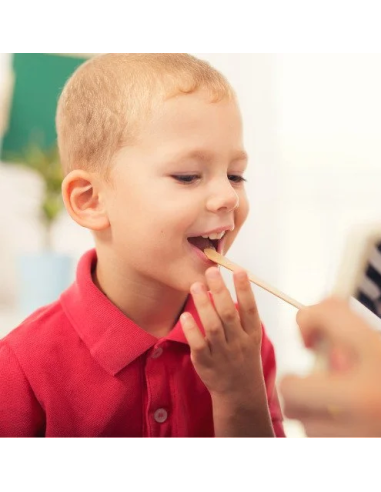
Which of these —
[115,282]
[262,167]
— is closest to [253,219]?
[262,167]

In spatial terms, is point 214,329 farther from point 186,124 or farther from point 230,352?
point 186,124

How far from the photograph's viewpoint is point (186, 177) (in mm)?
574

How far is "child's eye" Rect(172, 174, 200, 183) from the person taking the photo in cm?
57

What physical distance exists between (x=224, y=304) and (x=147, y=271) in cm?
12

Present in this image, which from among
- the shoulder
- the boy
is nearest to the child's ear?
the boy

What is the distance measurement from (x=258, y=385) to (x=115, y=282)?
0.62ft

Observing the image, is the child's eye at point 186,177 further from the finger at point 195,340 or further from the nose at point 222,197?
the finger at point 195,340

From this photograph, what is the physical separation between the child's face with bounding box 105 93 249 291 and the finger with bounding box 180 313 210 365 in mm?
53

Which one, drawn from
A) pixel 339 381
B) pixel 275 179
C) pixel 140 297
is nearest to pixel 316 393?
pixel 339 381

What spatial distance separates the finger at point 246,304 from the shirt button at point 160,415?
0.40 ft

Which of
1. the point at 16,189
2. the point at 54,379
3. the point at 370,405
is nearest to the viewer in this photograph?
the point at 370,405

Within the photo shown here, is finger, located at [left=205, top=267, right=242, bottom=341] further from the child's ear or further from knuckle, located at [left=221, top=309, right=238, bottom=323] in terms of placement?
the child's ear
